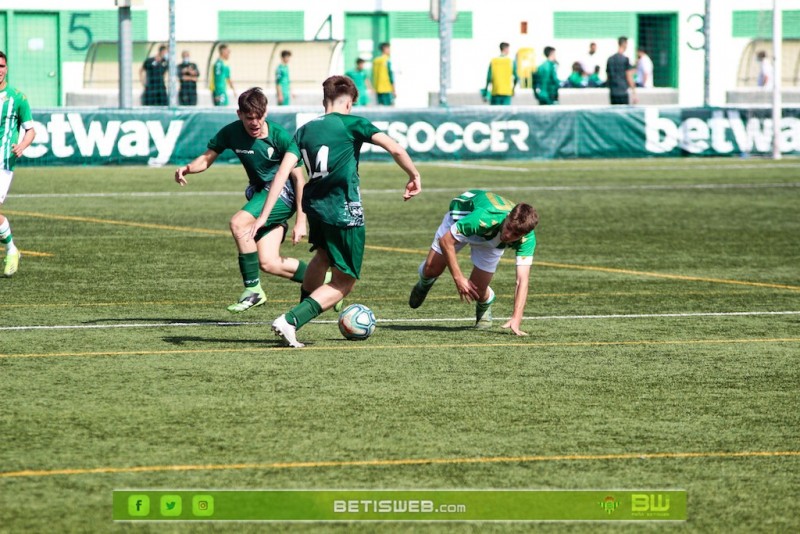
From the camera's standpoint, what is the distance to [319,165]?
941 centimetres

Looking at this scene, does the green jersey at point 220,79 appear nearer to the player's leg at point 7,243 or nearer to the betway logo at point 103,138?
the betway logo at point 103,138

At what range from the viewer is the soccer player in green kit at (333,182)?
371 inches

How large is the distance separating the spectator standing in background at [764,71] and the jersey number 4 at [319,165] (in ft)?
99.5

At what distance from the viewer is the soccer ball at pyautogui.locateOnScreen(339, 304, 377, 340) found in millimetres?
9969

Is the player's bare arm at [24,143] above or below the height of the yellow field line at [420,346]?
above

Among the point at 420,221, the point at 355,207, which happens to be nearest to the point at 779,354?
the point at 355,207

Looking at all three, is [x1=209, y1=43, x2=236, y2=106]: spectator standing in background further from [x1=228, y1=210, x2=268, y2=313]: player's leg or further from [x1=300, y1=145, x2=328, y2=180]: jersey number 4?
[x1=300, y1=145, x2=328, y2=180]: jersey number 4

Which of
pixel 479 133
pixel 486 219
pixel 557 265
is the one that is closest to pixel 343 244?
pixel 486 219

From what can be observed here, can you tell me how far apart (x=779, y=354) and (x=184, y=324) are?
4.02m

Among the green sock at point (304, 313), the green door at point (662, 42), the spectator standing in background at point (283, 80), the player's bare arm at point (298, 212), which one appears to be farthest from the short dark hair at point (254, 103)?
the green door at point (662, 42)

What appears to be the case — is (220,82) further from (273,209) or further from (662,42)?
(273,209)

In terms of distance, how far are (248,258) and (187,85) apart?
2497 centimetres

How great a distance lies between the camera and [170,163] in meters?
28.8

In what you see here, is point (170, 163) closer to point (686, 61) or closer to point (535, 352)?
point (535, 352)
